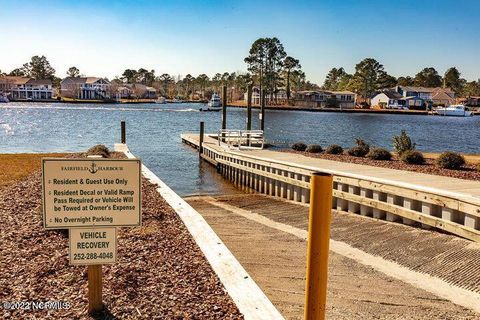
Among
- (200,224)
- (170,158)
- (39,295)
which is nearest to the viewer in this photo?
(39,295)

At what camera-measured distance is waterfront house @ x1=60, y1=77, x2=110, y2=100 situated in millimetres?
164125

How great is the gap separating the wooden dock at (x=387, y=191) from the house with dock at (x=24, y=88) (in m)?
161

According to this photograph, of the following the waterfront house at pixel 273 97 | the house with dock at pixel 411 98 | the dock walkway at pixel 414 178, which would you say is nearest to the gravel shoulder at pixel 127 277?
the dock walkway at pixel 414 178

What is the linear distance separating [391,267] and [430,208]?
9.13 feet

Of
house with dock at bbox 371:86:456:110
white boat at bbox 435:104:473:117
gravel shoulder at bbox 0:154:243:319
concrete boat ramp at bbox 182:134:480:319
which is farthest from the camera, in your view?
house with dock at bbox 371:86:456:110

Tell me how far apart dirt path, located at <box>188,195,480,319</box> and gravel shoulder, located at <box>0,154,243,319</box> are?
3.08 feet

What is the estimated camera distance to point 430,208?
9172 mm

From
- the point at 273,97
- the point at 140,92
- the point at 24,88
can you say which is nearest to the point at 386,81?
the point at 273,97

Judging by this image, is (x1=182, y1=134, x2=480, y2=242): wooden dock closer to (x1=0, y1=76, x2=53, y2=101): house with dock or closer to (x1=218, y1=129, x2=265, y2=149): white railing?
(x1=218, y1=129, x2=265, y2=149): white railing

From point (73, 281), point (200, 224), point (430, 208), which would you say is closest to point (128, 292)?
point (73, 281)

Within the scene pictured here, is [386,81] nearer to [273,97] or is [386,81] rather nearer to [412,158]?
[273,97]

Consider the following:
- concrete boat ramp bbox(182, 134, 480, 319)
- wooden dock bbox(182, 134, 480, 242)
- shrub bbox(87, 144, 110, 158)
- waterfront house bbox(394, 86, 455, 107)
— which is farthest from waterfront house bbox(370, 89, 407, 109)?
shrub bbox(87, 144, 110, 158)

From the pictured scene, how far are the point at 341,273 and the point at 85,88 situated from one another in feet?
560

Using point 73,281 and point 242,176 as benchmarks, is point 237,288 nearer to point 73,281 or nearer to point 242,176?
point 73,281
